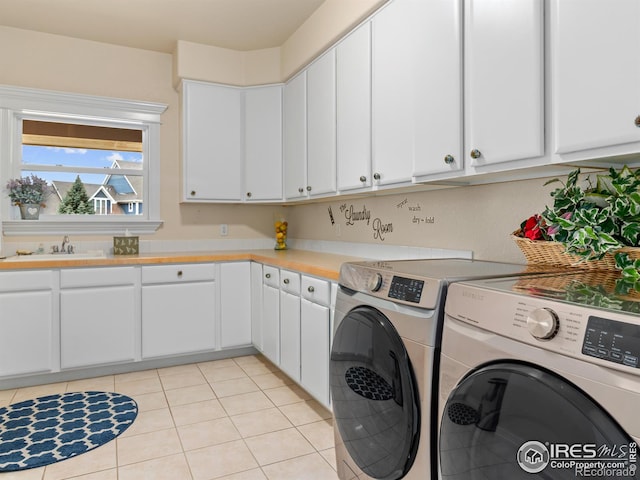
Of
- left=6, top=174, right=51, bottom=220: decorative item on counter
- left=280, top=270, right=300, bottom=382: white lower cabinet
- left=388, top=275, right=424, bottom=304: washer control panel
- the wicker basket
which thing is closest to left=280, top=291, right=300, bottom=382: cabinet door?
left=280, top=270, right=300, bottom=382: white lower cabinet

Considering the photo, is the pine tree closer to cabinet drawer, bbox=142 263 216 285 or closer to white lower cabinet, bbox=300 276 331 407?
cabinet drawer, bbox=142 263 216 285

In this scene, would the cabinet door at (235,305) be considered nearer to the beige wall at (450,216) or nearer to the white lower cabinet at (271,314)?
the white lower cabinet at (271,314)

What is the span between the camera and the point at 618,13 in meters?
1.24

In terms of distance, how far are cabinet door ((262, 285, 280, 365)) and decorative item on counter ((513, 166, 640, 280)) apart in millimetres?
1873

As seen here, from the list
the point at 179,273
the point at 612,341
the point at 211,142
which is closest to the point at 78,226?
the point at 179,273

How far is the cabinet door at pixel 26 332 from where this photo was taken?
2.93m

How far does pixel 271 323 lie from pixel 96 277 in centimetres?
132

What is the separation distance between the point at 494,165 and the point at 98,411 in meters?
2.61

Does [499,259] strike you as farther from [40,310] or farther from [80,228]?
[80,228]

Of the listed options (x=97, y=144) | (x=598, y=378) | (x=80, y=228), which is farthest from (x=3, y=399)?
(x=598, y=378)

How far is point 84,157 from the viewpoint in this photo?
3.75 metres

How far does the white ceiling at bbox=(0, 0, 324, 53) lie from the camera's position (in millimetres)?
3053

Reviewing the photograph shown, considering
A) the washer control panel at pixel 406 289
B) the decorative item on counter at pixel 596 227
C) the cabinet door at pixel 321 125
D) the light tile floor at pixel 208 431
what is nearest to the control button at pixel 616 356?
the decorative item on counter at pixel 596 227

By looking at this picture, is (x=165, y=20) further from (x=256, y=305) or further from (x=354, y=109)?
(x=256, y=305)
